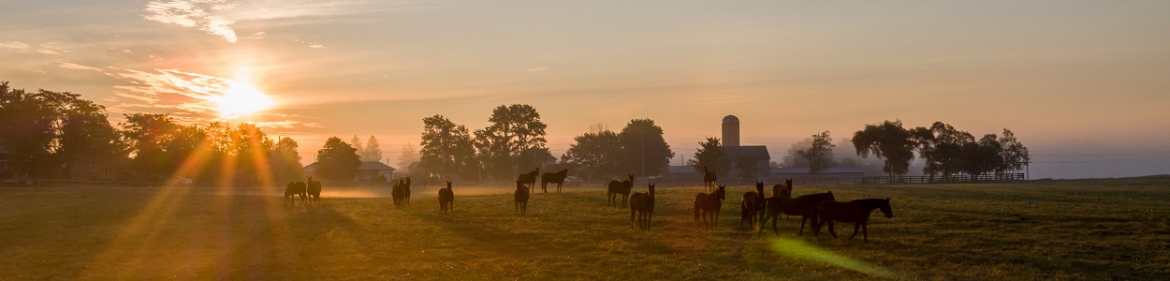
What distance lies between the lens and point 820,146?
422ft

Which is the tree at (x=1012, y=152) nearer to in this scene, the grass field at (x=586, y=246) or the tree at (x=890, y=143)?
the tree at (x=890, y=143)

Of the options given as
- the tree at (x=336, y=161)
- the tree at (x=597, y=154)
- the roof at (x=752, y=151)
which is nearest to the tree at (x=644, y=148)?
the tree at (x=597, y=154)

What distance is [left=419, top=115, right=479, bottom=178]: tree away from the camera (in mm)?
131625

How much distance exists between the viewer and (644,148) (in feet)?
408

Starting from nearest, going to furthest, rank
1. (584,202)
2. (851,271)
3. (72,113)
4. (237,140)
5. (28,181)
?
(851,271)
(584,202)
(28,181)
(72,113)
(237,140)

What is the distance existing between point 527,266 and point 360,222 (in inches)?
552

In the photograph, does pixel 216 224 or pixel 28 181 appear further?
pixel 28 181

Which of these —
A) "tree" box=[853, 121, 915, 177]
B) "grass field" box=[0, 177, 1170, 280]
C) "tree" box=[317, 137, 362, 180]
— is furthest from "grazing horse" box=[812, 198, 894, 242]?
"tree" box=[317, 137, 362, 180]

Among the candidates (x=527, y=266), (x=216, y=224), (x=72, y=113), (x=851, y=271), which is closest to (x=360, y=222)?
(x=216, y=224)

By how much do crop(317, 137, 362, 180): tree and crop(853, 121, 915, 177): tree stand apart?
6962 cm

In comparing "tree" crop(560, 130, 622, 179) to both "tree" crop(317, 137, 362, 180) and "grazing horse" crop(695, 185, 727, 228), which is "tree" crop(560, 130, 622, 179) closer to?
"tree" crop(317, 137, 362, 180)

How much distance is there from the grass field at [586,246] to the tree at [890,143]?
7362 centimetres

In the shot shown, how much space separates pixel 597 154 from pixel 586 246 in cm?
10094

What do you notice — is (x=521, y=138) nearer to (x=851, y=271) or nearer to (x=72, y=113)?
(x=72, y=113)
